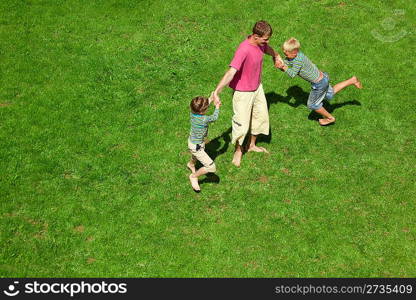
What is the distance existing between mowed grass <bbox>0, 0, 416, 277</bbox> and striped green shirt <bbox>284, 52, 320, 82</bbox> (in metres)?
1.38

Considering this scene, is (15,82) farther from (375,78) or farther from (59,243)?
(375,78)

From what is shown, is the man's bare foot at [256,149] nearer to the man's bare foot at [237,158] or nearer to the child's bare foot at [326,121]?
the man's bare foot at [237,158]

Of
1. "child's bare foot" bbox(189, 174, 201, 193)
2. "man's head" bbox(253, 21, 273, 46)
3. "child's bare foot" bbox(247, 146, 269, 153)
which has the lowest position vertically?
"child's bare foot" bbox(189, 174, 201, 193)

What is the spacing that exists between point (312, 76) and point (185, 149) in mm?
3316

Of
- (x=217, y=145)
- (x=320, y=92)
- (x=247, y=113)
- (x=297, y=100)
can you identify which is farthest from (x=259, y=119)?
(x=297, y=100)

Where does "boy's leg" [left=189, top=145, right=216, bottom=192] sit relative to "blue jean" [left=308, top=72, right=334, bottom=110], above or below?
below

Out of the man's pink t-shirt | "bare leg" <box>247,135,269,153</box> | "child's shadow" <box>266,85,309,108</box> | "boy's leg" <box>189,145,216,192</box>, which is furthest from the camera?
"child's shadow" <box>266,85,309,108</box>

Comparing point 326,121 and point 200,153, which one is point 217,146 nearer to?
point 200,153

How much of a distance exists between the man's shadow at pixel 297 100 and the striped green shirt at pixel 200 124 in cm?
345

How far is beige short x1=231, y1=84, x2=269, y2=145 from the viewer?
30.3 ft

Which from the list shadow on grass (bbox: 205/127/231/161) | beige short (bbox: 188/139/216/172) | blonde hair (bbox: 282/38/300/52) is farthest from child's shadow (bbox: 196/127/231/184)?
blonde hair (bbox: 282/38/300/52)

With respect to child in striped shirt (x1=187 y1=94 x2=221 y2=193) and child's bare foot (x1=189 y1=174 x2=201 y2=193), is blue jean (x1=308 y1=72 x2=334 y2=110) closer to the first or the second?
child in striped shirt (x1=187 y1=94 x2=221 y2=193)

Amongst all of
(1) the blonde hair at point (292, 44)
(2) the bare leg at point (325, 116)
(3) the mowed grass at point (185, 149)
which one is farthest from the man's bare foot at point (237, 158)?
(1) the blonde hair at point (292, 44)

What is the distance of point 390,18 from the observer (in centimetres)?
1355
